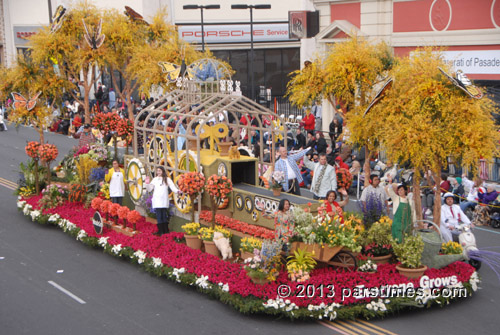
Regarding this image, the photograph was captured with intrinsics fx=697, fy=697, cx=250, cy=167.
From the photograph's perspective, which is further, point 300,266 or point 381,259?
point 381,259

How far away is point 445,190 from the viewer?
61.5 ft

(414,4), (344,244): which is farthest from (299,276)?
(414,4)

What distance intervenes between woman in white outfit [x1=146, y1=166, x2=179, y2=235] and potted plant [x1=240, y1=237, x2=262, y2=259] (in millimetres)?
2793

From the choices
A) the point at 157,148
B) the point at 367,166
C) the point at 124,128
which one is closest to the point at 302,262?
the point at 157,148

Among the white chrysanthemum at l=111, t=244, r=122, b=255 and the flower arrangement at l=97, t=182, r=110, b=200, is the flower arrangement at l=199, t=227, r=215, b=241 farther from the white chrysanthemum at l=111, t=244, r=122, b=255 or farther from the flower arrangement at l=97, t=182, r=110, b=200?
the flower arrangement at l=97, t=182, r=110, b=200

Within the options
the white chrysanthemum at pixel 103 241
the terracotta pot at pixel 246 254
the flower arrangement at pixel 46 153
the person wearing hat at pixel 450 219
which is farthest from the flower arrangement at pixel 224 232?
the flower arrangement at pixel 46 153

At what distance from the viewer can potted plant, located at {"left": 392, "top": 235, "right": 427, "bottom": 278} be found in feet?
41.6

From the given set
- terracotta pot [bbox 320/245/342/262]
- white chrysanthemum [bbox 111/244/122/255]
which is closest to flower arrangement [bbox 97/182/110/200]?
white chrysanthemum [bbox 111/244/122/255]

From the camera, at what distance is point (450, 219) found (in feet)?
48.1

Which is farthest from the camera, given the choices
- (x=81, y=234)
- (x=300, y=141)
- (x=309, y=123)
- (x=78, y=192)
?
(x=309, y=123)

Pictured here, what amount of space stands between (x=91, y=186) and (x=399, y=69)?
9036 mm

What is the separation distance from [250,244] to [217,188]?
1.73m

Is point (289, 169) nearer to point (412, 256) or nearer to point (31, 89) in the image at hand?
point (412, 256)

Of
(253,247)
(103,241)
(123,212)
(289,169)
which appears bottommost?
(103,241)
